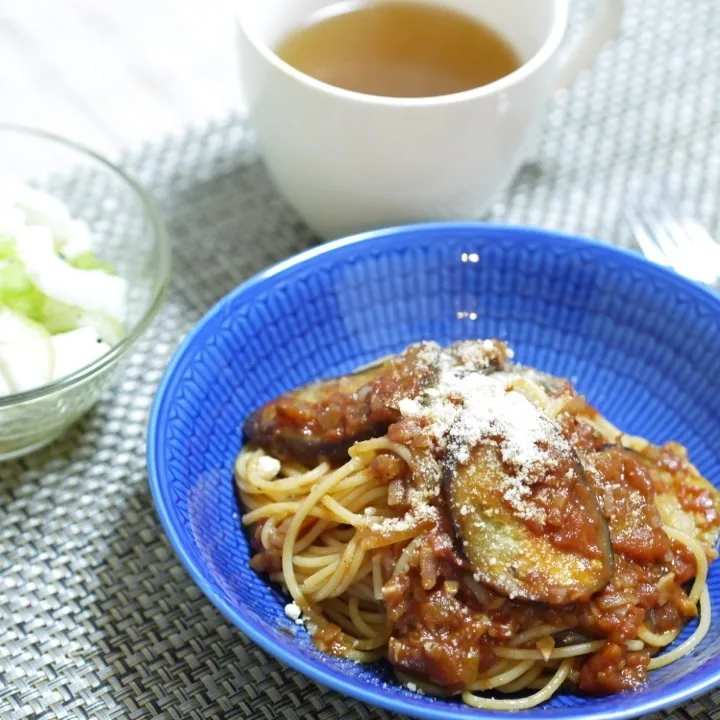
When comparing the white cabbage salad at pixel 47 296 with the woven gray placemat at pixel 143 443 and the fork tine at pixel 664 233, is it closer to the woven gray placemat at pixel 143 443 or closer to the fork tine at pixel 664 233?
the woven gray placemat at pixel 143 443

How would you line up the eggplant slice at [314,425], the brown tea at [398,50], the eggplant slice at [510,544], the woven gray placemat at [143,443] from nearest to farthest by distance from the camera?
the eggplant slice at [510,544]
the woven gray placemat at [143,443]
the eggplant slice at [314,425]
the brown tea at [398,50]

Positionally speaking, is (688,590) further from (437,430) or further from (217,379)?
(217,379)

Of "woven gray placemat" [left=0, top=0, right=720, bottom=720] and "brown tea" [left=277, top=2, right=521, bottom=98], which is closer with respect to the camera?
"woven gray placemat" [left=0, top=0, right=720, bottom=720]

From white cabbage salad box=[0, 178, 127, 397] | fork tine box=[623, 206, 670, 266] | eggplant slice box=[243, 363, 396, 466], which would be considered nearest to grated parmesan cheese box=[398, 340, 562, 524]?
eggplant slice box=[243, 363, 396, 466]

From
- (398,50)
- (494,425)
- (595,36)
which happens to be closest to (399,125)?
(398,50)

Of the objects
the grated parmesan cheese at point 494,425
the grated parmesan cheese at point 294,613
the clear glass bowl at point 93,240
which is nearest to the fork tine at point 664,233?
the grated parmesan cheese at point 494,425

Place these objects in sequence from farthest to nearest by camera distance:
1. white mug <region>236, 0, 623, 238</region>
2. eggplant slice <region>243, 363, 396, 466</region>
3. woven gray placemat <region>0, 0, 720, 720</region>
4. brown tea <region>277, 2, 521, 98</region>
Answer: brown tea <region>277, 2, 521, 98</region>
white mug <region>236, 0, 623, 238</region>
eggplant slice <region>243, 363, 396, 466</region>
woven gray placemat <region>0, 0, 720, 720</region>

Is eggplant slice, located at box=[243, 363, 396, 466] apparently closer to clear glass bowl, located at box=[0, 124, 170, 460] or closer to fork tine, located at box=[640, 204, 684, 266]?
clear glass bowl, located at box=[0, 124, 170, 460]
